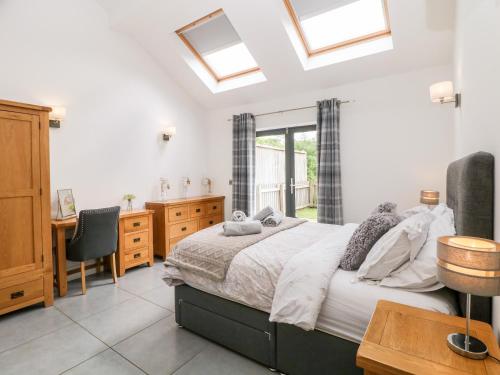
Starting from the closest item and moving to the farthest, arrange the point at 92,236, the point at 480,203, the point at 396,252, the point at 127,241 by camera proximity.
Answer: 1. the point at 480,203
2. the point at 396,252
3. the point at 92,236
4. the point at 127,241

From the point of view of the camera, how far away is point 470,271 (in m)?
0.80

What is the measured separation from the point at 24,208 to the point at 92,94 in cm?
175

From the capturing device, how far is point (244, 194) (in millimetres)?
4777

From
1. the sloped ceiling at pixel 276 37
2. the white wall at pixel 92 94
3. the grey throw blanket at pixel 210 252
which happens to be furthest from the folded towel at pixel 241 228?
the sloped ceiling at pixel 276 37

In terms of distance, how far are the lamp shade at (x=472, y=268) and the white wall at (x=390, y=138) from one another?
3019 mm

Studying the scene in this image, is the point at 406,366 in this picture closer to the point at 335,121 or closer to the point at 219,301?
the point at 219,301

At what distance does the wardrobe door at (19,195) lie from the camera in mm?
2369

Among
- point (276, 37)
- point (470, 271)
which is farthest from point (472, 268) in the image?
point (276, 37)

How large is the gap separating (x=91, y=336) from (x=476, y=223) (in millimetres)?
2687

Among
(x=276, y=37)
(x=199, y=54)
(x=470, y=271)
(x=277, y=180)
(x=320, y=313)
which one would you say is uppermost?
(x=199, y=54)

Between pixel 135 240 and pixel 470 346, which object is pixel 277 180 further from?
pixel 470 346

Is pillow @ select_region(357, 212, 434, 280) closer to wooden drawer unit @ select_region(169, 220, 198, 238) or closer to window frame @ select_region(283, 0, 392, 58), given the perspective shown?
window frame @ select_region(283, 0, 392, 58)

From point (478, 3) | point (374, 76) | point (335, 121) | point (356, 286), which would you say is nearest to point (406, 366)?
point (356, 286)

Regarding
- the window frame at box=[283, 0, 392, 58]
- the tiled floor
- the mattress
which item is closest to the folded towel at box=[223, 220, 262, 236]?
the mattress
